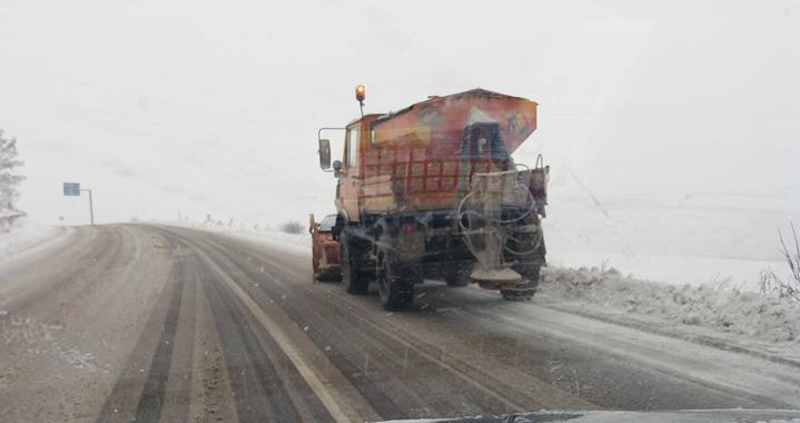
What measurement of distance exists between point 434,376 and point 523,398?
963 millimetres

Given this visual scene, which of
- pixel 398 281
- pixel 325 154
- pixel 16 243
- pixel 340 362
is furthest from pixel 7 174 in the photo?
pixel 340 362

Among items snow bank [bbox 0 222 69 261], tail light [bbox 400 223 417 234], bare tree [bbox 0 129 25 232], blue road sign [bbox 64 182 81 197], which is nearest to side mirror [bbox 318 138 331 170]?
tail light [bbox 400 223 417 234]

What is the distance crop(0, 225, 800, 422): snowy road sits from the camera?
4969mm

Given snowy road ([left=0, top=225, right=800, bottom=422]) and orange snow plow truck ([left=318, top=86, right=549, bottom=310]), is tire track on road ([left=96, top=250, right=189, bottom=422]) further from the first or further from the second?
orange snow plow truck ([left=318, top=86, right=549, bottom=310])

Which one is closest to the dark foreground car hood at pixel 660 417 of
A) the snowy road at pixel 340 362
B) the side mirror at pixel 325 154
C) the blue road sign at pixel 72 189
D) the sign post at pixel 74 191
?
the snowy road at pixel 340 362

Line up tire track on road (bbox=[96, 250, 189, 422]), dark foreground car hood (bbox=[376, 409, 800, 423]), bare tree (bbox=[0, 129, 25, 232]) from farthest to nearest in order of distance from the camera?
bare tree (bbox=[0, 129, 25, 232]) < tire track on road (bbox=[96, 250, 189, 422]) < dark foreground car hood (bbox=[376, 409, 800, 423])

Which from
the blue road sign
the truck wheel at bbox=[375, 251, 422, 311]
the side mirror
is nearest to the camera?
the truck wheel at bbox=[375, 251, 422, 311]

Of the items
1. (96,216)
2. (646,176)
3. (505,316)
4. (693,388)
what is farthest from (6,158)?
(693,388)

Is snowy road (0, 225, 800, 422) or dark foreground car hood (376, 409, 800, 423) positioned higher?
dark foreground car hood (376, 409, 800, 423)

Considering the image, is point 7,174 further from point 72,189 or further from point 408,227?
point 408,227

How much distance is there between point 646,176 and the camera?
28.2 m

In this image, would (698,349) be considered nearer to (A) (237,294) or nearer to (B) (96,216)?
(A) (237,294)

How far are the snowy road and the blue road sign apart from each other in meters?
61.4

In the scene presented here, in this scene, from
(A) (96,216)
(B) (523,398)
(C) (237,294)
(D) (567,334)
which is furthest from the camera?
(A) (96,216)
